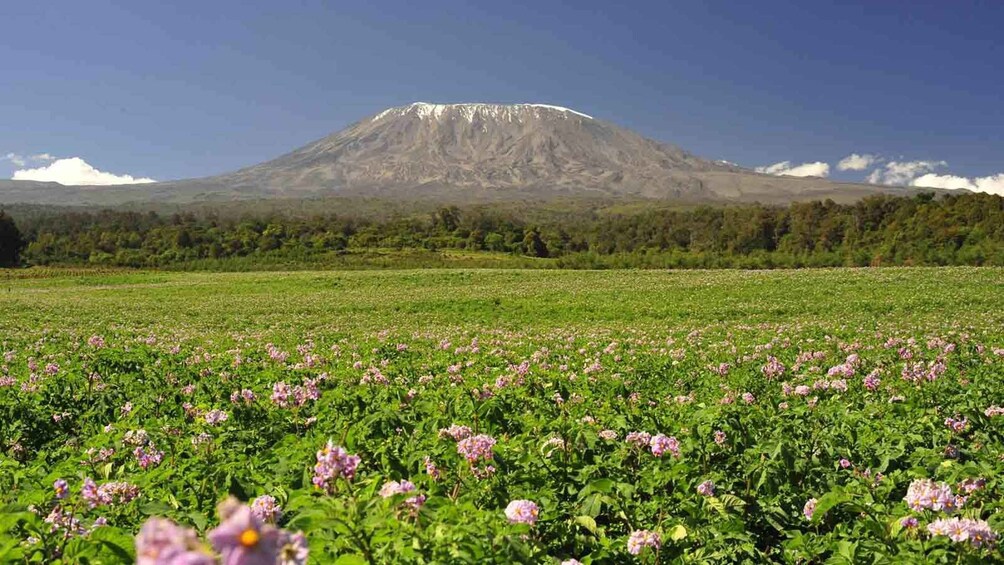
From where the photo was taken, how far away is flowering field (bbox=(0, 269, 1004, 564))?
299cm

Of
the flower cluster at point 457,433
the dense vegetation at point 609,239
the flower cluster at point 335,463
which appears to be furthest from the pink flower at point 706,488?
the dense vegetation at point 609,239

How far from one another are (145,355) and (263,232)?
12634 centimetres

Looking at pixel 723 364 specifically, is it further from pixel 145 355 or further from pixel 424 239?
pixel 424 239

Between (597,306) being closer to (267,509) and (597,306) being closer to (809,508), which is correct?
(809,508)

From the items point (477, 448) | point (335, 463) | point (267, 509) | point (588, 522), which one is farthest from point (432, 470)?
point (335, 463)

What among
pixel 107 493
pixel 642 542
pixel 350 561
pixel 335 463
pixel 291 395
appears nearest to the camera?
pixel 350 561

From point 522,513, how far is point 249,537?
81.8 inches

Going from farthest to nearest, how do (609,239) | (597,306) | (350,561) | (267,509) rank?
(609,239) < (597,306) < (267,509) < (350,561)

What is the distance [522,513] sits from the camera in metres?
3.27

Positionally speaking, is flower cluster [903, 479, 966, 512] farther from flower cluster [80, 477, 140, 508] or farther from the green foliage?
the green foliage

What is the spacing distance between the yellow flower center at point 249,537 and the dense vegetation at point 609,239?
6800cm

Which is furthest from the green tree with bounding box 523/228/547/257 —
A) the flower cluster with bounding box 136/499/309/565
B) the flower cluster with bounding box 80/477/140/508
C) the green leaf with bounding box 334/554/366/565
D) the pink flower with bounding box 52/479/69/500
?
the flower cluster with bounding box 136/499/309/565

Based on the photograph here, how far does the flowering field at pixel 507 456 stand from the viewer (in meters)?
2.99

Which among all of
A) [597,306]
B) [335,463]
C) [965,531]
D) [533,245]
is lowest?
[533,245]
